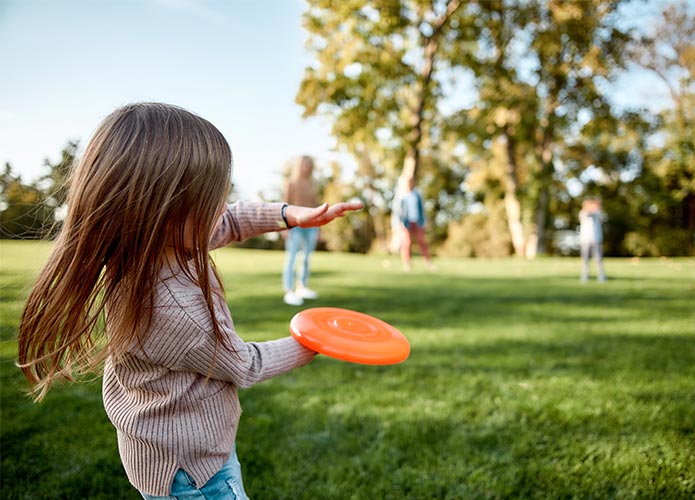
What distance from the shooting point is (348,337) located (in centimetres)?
147

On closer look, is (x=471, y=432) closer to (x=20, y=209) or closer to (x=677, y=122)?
(x=20, y=209)

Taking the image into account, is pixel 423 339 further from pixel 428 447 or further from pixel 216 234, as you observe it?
pixel 216 234

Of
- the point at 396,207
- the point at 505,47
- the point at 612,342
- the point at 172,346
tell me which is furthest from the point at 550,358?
the point at 505,47

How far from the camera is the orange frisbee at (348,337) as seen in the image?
138 cm

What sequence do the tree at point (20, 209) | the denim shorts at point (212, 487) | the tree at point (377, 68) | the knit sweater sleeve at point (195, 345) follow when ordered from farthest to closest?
the tree at point (377, 68), the tree at point (20, 209), the denim shorts at point (212, 487), the knit sweater sleeve at point (195, 345)

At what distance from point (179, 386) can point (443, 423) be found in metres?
2.04

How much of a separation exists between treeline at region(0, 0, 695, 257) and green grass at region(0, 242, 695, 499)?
17.3 metres

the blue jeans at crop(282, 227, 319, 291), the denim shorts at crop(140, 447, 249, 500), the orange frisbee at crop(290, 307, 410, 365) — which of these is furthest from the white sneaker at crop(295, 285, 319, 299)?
the denim shorts at crop(140, 447, 249, 500)

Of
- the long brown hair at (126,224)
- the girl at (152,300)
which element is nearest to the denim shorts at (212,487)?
the girl at (152,300)

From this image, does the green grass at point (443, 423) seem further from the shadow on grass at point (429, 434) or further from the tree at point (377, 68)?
the tree at point (377, 68)

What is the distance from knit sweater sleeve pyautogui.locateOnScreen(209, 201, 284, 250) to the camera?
1.76m

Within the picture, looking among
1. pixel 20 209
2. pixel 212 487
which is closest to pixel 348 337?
pixel 212 487

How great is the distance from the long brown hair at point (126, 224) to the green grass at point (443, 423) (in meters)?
0.23

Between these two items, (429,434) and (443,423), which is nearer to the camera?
(429,434)
